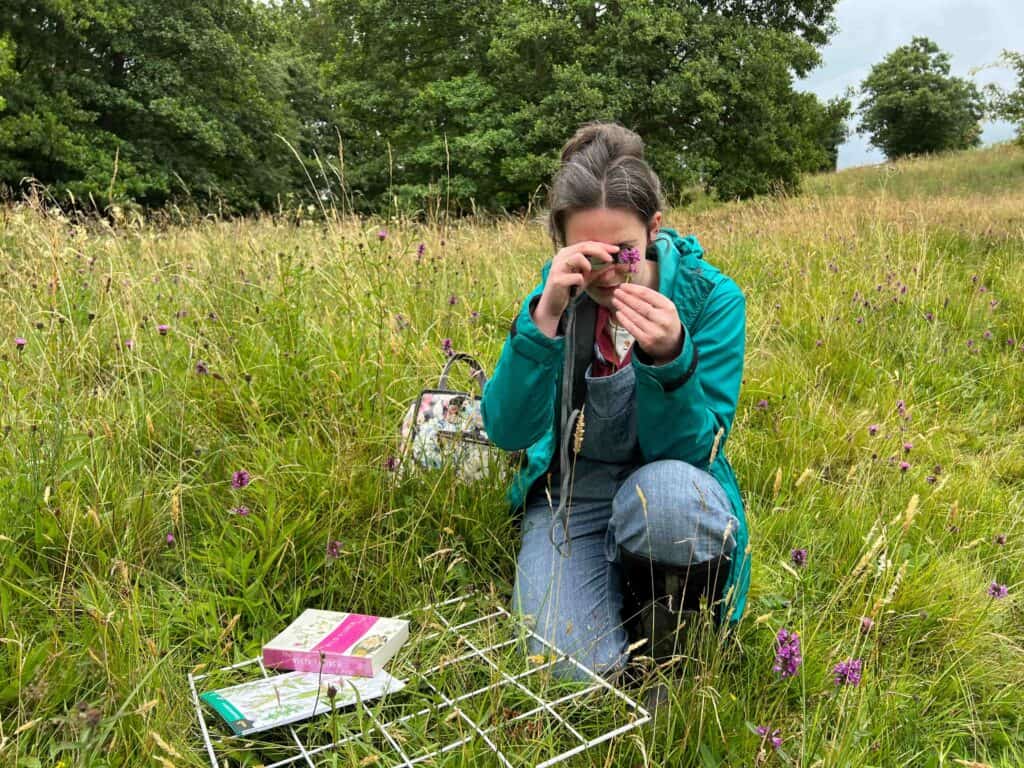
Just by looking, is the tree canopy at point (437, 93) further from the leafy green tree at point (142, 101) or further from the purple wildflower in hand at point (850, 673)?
the purple wildflower in hand at point (850, 673)

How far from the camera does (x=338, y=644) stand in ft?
5.49

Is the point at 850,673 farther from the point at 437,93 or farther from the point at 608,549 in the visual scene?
the point at 437,93

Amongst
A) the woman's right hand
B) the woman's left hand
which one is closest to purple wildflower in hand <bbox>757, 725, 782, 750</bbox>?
the woman's left hand

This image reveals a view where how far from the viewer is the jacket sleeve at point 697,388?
1.74 m

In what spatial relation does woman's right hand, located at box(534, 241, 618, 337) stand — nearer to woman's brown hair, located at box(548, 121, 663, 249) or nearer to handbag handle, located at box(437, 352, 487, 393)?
woman's brown hair, located at box(548, 121, 663, 249)

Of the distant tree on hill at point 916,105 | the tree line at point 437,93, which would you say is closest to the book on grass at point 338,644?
the tree line at point 437,93

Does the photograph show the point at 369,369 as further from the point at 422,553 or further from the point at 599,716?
the point at 599,716

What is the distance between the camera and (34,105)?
17172 millimetres

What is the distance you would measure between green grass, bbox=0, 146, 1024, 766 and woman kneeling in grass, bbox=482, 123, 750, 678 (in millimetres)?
168

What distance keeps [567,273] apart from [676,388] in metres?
0.40

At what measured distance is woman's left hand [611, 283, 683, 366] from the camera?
1.63 metres

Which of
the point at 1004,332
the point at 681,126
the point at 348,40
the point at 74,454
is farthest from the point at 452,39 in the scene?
the point at 74,454

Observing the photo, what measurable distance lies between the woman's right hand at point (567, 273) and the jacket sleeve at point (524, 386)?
0.05 m

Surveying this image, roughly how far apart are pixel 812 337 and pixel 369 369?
2722mm
